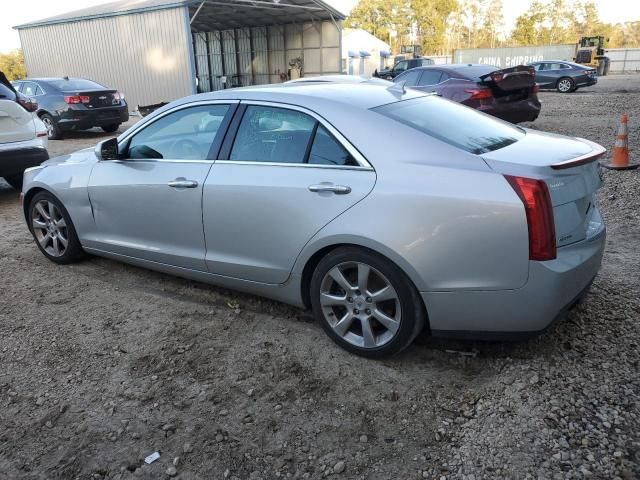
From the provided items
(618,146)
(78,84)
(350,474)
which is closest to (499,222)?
(350,474)

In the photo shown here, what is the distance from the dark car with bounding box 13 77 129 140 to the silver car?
1020 centimetres

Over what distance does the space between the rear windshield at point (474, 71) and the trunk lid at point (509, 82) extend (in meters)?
0.18

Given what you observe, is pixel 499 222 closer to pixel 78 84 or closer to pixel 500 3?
pixel 78 84

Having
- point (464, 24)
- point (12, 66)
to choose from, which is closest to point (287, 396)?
point (12, 66)

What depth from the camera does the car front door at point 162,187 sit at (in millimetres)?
3695

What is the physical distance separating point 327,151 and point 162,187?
1317 millimetres

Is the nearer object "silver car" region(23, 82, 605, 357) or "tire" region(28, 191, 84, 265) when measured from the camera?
"silver car" region(23, 82, 605, 357)

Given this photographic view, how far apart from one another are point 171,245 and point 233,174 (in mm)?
820

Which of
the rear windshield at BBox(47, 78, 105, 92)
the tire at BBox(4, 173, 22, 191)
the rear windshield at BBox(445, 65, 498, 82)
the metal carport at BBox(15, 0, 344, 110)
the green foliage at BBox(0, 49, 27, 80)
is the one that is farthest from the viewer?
the green foliage at BBox(0, 49, 27, 80)

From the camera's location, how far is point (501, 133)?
344 cm

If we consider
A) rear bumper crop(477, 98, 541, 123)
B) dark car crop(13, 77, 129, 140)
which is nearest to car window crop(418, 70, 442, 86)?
rear bumper crop(477, 98, 541, 123)

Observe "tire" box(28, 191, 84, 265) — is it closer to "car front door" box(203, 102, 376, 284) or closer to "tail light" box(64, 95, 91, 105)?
"car front door" box(203, 102, 376, 284)

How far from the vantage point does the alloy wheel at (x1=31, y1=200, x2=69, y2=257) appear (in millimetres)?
4734

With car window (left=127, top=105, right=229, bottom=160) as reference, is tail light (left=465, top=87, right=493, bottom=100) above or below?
below
